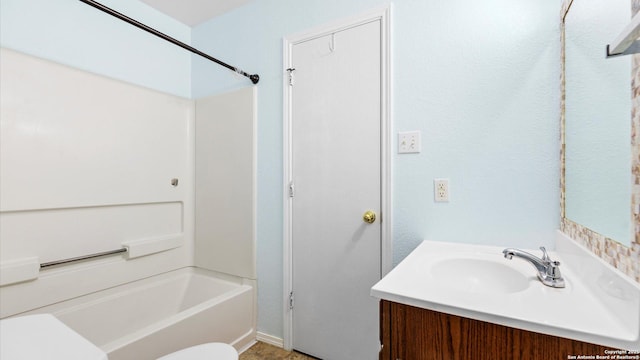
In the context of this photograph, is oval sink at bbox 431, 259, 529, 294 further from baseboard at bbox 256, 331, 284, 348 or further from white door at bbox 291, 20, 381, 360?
baseboard at bbox 256, 331, 284, 348

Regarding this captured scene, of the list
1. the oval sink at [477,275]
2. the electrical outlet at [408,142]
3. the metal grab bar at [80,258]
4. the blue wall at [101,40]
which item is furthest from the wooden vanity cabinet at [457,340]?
the blue wall at [101,40]

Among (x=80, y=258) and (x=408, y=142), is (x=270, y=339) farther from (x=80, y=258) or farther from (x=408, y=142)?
(x=408, y=142)

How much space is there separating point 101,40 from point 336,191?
1.86m

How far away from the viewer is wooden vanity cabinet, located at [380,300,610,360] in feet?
2.15

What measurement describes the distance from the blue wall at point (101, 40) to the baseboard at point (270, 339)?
6.56ft

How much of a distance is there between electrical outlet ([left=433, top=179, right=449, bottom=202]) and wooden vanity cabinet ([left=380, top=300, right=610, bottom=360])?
2.48 feet

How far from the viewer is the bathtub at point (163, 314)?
1449mm

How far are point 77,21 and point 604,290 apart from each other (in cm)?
281

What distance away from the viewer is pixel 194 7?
216 centimetres

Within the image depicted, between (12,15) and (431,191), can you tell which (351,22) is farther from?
(12,15)

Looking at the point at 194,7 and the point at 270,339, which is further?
the point at 194,7

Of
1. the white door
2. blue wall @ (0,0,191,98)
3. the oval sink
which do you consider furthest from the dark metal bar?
blue wall @ (0,0,191,98)

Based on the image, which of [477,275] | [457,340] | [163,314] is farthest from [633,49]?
[163,314]

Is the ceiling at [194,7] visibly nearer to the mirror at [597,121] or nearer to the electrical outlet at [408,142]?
the electrical outlet at [408,142]
